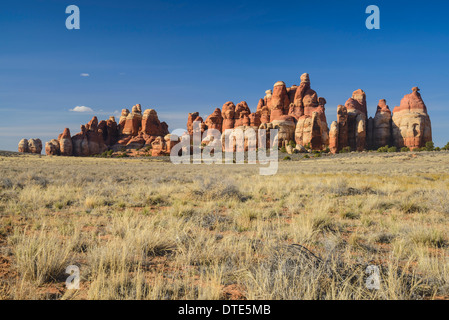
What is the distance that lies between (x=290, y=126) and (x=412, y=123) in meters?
36.8

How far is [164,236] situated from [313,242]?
2947 millimetres

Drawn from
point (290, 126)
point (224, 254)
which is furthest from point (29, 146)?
point (224, 254)

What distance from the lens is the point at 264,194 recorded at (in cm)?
1127

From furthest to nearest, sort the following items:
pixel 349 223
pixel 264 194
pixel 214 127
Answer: pixel 214 127, pixel 264 194, pixel 349 223

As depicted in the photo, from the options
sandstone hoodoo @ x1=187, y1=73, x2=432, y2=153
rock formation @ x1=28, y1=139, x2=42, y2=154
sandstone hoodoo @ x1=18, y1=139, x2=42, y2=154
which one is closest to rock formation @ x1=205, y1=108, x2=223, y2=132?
sandstone hoodoo @ x1=187, y1=73, x2=432, y2=153

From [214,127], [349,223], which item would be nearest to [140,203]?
[349,223]

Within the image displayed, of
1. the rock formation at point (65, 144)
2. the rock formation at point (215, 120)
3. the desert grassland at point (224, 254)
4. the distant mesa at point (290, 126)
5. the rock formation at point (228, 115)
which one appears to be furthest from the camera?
the rock formation at point (215, 120)

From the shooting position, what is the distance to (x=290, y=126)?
3305 inches

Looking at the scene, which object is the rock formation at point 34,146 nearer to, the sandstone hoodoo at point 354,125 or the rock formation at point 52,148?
the rock formation at point 52,148

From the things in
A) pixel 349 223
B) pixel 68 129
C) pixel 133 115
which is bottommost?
pixel 349 223

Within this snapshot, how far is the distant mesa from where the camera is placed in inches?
3036

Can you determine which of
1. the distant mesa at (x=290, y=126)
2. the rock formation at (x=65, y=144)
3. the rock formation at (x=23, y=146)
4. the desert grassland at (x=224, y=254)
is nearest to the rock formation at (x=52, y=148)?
the distant mesa at (x=290, y=126)

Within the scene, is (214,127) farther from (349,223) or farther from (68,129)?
(349,223)

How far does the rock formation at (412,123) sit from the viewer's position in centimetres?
7588
